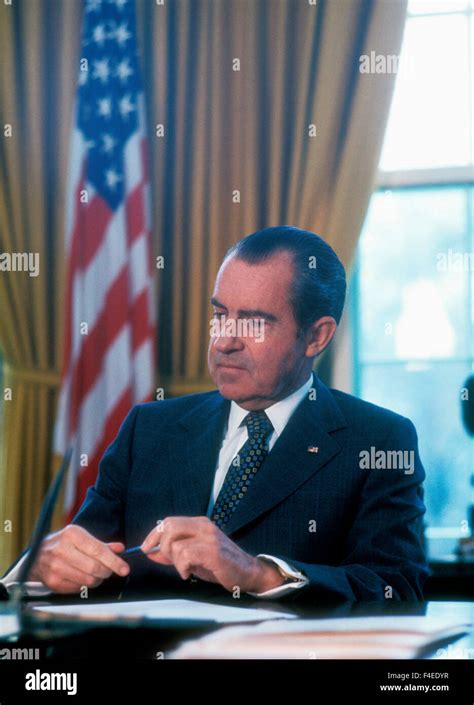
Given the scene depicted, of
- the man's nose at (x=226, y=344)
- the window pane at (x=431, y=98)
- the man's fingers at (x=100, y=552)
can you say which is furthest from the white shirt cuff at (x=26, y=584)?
the window pane at (x=431, y=98)

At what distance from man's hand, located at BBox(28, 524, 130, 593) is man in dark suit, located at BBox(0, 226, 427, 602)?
31 mm

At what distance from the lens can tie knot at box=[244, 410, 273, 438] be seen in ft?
5.76

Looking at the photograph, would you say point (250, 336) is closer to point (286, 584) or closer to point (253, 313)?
point (253, 313)

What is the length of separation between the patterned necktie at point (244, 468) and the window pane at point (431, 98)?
1643 mm

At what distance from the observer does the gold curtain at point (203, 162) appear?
3041mm

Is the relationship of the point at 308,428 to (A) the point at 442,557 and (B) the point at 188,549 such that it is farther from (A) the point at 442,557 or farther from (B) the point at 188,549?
(A) the point at 442,557

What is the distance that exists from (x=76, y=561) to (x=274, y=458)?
19.9 inches

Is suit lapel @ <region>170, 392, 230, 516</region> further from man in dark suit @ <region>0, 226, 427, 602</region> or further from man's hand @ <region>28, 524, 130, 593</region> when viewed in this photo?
man's hand @ <region>28, 524, 130, 593</region>

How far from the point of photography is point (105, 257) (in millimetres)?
3121

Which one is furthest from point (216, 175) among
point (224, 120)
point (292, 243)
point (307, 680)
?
point (307, 680)

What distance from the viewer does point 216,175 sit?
3.14 meters

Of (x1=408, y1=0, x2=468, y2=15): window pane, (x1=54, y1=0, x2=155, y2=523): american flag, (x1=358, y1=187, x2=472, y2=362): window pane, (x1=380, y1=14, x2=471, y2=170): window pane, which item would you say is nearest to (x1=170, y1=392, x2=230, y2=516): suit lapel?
(x1=54, y1=0, x2=155, y2=523): american flag

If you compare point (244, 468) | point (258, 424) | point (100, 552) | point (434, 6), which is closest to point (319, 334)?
point (258, 424)

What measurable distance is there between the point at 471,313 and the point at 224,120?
1.12m
